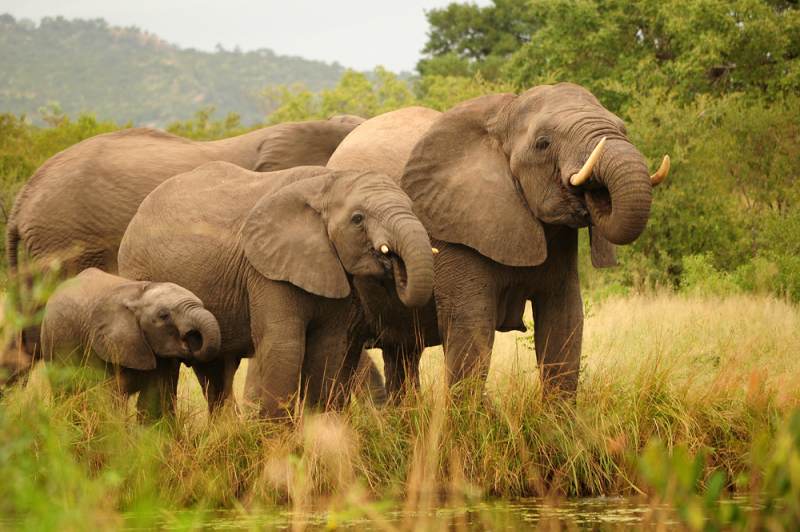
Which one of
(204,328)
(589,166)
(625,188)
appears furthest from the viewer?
Answer: (204,328)

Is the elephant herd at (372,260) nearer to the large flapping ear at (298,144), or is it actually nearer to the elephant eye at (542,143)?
the elephant eye at (542,143)

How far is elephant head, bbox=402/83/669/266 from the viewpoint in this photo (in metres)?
6.64

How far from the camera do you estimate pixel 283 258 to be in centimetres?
757

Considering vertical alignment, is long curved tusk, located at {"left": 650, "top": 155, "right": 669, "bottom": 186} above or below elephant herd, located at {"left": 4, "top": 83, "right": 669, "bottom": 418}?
above

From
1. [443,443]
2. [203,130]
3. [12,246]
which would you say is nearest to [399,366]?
[443,443]

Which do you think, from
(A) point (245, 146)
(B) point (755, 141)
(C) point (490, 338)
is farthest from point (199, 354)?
(B) point (755, 141)

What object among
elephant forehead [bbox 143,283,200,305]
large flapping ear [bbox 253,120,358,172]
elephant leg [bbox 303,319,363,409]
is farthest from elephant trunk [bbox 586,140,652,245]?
large flapping ear [bbox 253,120,358,172]

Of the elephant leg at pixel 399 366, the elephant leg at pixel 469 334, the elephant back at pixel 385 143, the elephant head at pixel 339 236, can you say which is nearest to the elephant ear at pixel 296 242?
the elephant head at pixel 339 236

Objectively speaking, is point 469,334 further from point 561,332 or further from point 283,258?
point 283,258

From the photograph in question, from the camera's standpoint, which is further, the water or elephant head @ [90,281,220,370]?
elephant head @ [90,281,220,370]

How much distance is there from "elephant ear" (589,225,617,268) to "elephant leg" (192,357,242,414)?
244 cm

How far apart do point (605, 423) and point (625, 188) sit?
51.7 inches

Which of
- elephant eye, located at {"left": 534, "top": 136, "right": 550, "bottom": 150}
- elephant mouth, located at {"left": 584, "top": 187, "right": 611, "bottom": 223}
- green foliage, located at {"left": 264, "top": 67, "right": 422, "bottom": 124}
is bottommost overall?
elephant mouth, located at {"left": 584, "top": 187, "right": 611, "bottom": 223}

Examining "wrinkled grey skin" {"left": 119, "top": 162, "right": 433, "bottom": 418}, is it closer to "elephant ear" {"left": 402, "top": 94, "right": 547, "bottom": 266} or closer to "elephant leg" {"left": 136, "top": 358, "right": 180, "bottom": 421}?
"elephant leg" {"left": 136, "top": 358, "right": 180, "bottom": 421}
